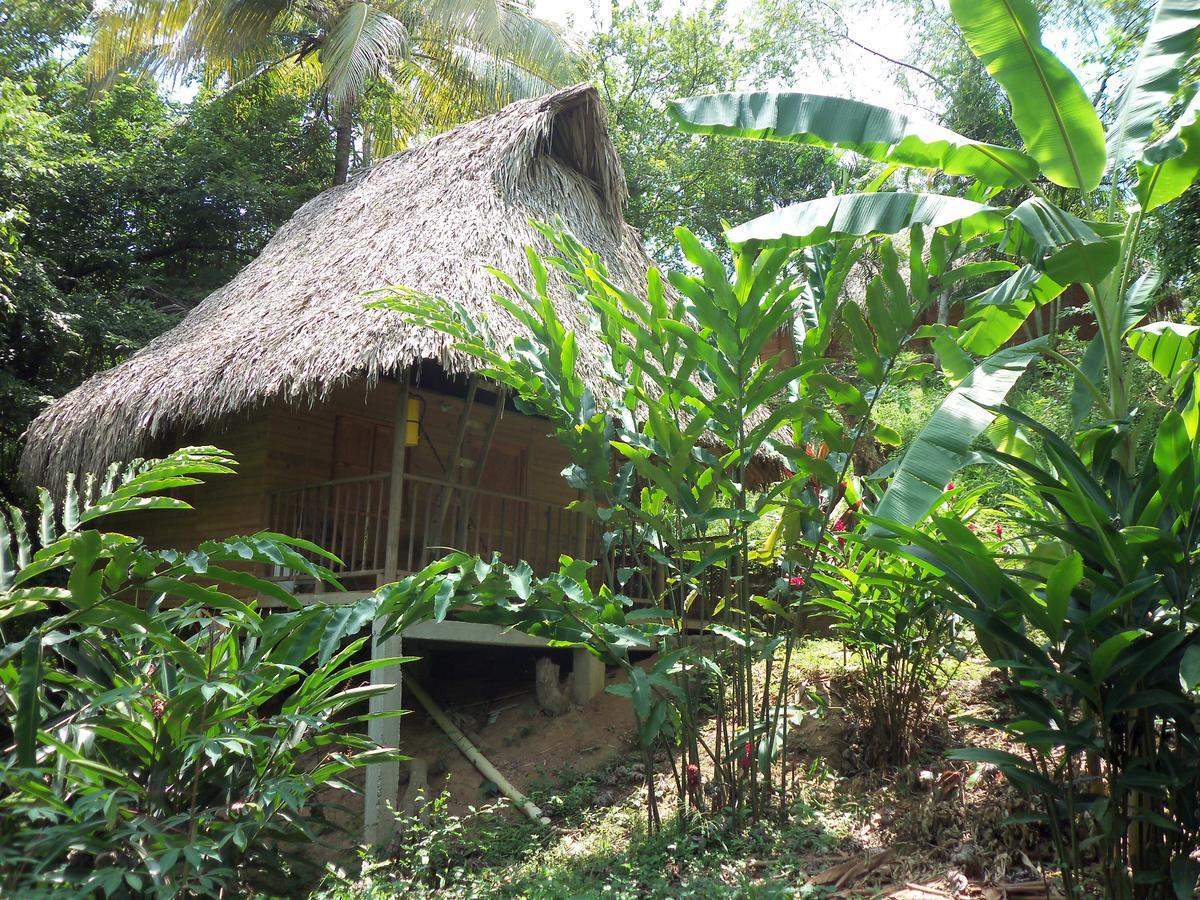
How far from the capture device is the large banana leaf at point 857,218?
10.3 feet

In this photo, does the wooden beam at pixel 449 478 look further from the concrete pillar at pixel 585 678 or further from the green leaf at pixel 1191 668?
the green leaf at pixel 1191 668

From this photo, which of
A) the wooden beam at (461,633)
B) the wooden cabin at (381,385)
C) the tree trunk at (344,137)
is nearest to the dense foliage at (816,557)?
the wooden cabin at (381,385)

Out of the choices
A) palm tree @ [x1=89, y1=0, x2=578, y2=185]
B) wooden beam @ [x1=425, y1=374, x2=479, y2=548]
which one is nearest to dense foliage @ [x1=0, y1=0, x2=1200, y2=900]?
wooden beam @ [x1=425, y1=374, x2=479, y2=548]

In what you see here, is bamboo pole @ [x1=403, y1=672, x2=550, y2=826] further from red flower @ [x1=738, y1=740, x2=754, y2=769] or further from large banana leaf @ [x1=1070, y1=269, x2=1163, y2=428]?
large banana leaf @ [x1=1070, y1=269, x2=1163, y2=428]

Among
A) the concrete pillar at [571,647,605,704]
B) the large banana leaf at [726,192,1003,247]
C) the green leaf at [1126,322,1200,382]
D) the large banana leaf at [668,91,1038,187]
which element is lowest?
the concrete pillar at [571,647,605,704]

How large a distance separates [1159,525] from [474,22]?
1134 centimetres

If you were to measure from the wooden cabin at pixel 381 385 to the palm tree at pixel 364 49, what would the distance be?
326cm

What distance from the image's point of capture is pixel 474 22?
12.2 m

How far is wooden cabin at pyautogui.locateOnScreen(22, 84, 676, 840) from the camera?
6348mm

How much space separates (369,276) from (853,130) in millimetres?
4491

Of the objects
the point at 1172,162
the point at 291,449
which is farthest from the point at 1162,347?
the point at 291,449

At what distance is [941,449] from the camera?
2.90 m

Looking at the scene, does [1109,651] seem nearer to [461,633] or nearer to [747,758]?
[747,758]

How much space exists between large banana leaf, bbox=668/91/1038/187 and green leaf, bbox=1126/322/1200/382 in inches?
25.0
